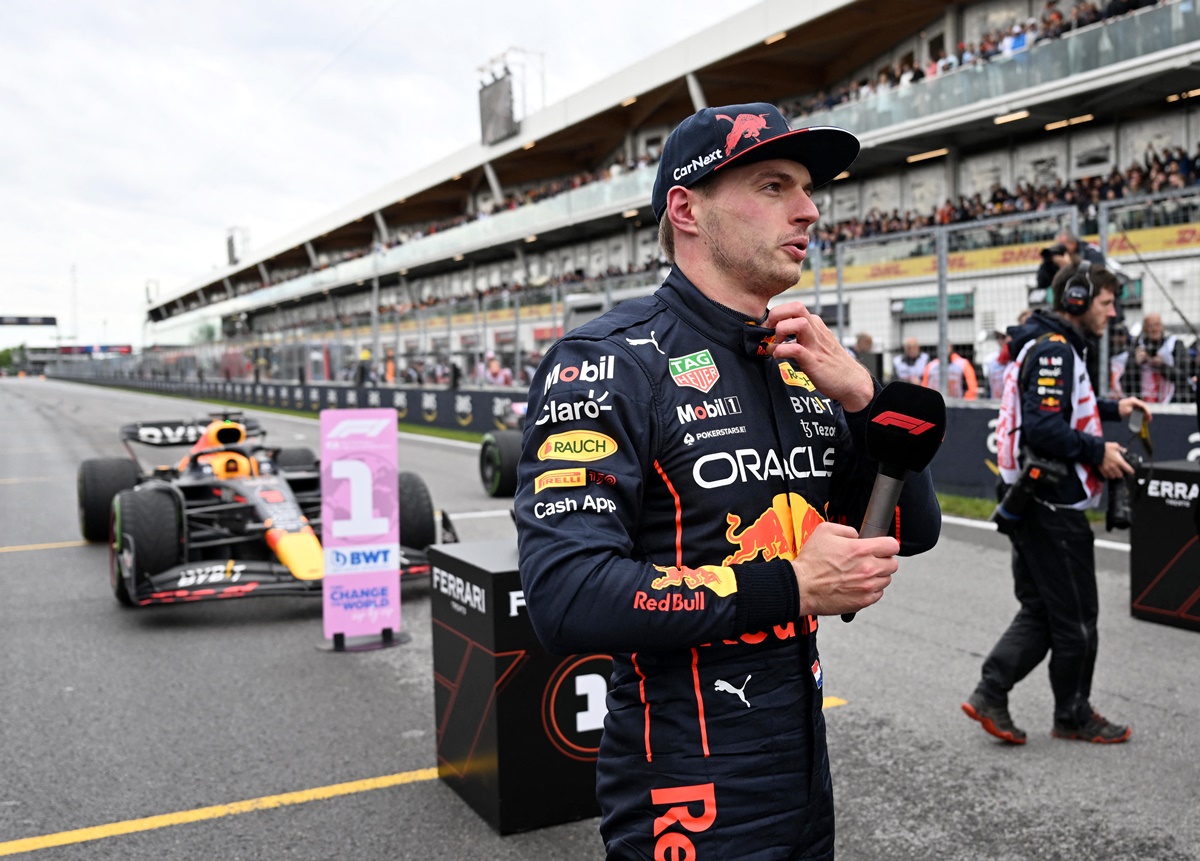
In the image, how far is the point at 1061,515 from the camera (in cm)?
390

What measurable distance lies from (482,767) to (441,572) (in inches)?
27.7

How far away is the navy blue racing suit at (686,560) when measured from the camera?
1562mm

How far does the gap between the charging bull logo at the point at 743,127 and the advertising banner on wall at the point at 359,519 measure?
4108 millimetres

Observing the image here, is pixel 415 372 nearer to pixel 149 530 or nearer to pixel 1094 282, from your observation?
pixel 149 530

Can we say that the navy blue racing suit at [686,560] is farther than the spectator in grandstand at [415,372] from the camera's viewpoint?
No

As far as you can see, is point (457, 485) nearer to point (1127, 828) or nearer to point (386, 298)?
point (1127, 828)

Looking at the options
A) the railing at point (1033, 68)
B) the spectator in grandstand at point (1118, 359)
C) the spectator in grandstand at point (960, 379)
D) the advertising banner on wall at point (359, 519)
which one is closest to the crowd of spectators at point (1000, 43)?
the railing at point (1033, 68)

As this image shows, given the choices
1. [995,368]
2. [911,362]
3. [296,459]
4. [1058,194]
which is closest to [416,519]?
[296,459]

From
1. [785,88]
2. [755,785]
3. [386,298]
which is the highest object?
[785,88]

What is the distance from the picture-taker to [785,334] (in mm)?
1722

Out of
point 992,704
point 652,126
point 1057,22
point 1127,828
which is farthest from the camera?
point 652,126

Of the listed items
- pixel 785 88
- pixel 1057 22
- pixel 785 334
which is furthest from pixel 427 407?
pixel 785 334

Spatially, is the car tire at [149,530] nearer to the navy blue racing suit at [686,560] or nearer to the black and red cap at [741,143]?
the navy blue racing suit at [686,560]

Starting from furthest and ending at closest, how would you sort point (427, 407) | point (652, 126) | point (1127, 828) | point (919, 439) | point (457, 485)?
1. point (652, 126)
2. point (427, 407)
3. point (457, 485)
4. point (1127, 828)
5. point (919, 439)
